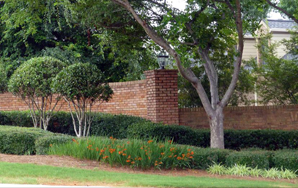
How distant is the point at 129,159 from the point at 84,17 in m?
5.59

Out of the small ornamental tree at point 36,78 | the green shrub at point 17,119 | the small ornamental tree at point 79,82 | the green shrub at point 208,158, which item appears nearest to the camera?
the green shrub at point 208,158

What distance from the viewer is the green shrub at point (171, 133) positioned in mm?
13258

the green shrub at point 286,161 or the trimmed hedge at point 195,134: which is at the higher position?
the trimmed hedge at point 195,134

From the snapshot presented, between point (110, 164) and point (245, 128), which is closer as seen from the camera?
point (110, 164)

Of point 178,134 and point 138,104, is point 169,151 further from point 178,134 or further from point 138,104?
point 138,104

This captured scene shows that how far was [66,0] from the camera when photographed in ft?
42.3

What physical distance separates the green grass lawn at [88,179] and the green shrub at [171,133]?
14.7ft

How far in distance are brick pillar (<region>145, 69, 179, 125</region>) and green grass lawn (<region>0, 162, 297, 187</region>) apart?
19.6 feet

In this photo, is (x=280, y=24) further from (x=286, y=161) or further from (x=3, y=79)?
(x=286, y=161)

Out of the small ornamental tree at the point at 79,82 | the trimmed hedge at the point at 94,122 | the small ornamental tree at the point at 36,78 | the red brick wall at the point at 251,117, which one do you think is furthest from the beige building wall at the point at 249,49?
the small ornamental tree at the point at 79,82

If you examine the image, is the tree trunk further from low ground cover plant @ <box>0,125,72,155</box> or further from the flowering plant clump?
low ground cover plant @ <box>0,125,72,155</box>

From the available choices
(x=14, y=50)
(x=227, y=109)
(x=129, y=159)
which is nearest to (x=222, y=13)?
(x=227, y=109)

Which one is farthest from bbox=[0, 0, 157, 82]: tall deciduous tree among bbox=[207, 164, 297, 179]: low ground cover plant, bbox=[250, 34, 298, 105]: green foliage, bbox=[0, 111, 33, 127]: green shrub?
bbox=[207, 164, 297, 179]: low ground cover plant

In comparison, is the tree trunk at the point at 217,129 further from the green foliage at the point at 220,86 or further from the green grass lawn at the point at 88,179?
the green grass lawn at the point at 88,179
